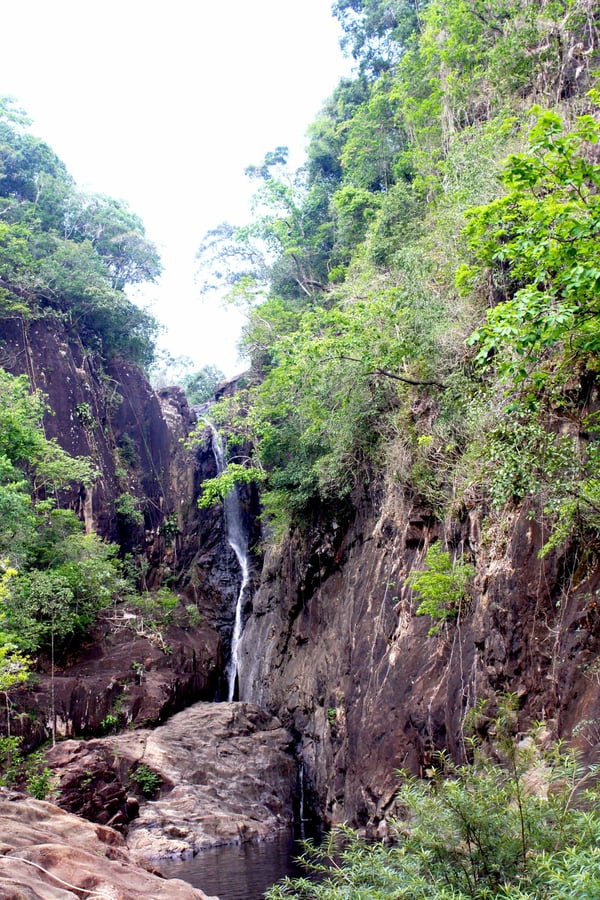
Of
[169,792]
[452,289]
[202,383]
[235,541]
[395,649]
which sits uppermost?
[202,383]

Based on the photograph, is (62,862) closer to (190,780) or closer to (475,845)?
(475,845)

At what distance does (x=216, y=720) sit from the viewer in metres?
18.5

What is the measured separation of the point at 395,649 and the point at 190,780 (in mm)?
7242

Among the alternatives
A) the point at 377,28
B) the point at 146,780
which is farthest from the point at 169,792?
the point at 377,28

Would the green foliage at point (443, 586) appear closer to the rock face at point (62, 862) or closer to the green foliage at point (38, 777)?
the rock face at point (62, 862)

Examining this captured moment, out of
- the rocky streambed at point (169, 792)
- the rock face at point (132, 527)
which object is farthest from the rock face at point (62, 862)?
the rock face at point (132, 527)

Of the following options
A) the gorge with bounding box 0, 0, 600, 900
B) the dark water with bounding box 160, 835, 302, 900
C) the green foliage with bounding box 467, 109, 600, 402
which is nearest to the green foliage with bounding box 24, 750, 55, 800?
the gorge with bounding box 0, 0, 600, 900

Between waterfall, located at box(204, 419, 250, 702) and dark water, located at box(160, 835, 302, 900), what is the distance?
990 cm

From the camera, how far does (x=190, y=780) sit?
16.1 meters

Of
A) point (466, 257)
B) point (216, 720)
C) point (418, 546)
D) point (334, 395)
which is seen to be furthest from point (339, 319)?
point (216, 720)

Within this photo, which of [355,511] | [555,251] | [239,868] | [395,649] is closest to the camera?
[555,251]

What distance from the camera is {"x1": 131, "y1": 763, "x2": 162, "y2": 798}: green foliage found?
1554 centimetres

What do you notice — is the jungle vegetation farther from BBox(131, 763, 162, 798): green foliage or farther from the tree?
BBox(131, 763, 162, 798): green foliage

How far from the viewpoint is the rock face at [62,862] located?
6.34 metres
